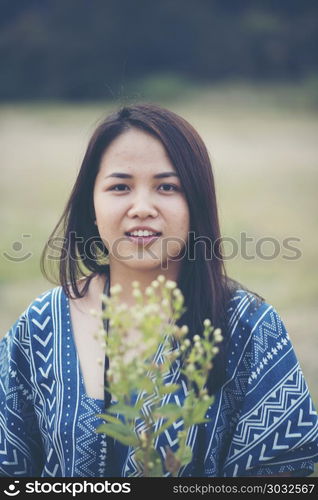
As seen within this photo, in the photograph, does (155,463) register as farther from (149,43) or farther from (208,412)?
(149,43)

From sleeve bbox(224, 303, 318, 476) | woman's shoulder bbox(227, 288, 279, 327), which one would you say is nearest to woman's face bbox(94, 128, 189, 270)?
woman's shoulder bbox(227, 288, 279, 327)

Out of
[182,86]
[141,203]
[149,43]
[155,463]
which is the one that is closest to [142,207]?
[141,203]

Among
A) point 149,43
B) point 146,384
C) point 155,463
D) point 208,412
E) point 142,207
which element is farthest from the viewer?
point 149,43

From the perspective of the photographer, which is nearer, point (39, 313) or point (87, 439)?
point (87, 439)

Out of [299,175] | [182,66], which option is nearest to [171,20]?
[182,66]

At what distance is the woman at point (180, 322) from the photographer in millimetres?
2164

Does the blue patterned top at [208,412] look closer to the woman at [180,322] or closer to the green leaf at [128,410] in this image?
the woman at [180,322]

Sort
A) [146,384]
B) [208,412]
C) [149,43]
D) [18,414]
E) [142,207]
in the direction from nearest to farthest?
[146,384], [142,207], [208,412], [18,414], [149,43]

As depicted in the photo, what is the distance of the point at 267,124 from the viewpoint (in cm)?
1522

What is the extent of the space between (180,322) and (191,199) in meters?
0.35

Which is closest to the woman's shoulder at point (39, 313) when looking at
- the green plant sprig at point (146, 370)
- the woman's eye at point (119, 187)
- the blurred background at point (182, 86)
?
the woman's eye at point (119, 187)

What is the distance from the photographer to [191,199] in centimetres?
219
